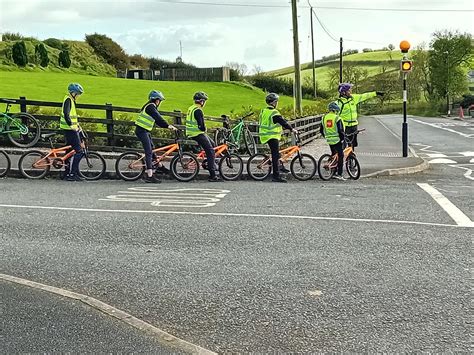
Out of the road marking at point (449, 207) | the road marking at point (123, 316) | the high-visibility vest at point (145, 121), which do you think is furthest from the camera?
the high-visibility vest at point (145, 121)

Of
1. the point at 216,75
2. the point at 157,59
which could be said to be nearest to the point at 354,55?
the point at 157,59

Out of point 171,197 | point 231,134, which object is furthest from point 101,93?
point 171,197

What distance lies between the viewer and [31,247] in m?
7.03

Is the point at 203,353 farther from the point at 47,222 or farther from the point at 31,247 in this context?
the point at 47,222

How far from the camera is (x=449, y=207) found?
971cm

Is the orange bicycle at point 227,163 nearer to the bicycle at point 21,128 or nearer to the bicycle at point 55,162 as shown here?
the bicycle at point 55,162

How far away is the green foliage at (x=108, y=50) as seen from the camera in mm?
79000

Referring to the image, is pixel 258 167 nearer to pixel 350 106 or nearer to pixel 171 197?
pixel 350 106

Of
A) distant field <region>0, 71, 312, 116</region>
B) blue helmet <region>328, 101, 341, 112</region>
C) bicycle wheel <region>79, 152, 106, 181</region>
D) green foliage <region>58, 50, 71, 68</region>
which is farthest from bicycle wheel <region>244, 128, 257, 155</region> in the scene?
green foliage <region>58, 50, 71, 68</region>

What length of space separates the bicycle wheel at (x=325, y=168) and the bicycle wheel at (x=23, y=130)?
7632 millimetres

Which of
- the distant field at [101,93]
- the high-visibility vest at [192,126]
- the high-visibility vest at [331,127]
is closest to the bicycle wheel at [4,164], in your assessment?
the high-visibility vest at [192,126]

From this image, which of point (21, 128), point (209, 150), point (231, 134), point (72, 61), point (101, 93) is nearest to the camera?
point (209, 150)

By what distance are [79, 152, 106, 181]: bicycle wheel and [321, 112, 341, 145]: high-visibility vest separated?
4.82 metres

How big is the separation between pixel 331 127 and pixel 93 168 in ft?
17.0
